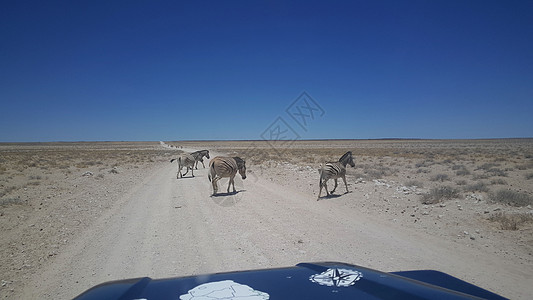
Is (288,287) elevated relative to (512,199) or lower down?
elevated

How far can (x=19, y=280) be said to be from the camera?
16.6ft

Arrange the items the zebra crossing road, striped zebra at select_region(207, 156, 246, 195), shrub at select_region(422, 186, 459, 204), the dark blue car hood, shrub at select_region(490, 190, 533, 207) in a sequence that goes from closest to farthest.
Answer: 1. the dark blue car hood
2. the zebra crossing road
3. shrub at select_region(490, 190, 533, 207)
4. shrub at select_region(422, 186, 459, 204)
5. striped zebra at select_region(207, 156, 246, 195)

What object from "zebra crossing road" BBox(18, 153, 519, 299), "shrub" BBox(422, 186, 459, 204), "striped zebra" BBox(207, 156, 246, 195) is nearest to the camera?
"zebra crossing road" BBox(18, 153, 519, 299)

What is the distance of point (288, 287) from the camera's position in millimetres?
2285

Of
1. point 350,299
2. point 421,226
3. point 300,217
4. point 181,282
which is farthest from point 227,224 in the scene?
point 350,299

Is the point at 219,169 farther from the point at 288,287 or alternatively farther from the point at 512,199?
the point at 288,287

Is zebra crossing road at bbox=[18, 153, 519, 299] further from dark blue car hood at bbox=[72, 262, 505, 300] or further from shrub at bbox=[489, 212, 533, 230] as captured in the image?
dark blue car hood at bbox=[72, 262, 505, 300]

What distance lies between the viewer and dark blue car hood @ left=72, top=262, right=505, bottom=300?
2.10 metres

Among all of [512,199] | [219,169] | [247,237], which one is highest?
[219,169]

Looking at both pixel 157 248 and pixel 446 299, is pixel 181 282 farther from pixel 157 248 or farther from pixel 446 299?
pixel 157 248

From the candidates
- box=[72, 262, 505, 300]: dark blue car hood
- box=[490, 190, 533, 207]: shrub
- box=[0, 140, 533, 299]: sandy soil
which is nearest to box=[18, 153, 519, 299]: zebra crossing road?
box=[0, 140, 533, 299]: sandy soil

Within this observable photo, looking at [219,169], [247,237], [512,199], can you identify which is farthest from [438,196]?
[219,169]

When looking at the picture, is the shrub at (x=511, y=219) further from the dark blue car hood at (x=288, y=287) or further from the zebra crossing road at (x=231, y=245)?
the dark blue car hood at (x=288, y=287)

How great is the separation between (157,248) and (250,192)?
781cm
